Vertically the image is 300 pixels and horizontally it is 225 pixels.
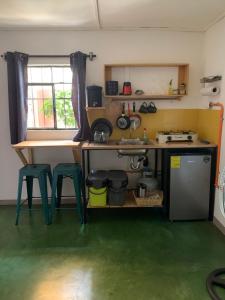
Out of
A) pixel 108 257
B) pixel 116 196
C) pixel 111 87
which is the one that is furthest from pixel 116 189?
pixel 111 87

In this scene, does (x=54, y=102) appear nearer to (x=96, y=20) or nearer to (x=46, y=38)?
(x=46, y=38)

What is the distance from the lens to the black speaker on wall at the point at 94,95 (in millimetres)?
3145

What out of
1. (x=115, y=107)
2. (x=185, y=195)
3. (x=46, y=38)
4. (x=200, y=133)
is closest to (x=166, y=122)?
(x=200, y=133)

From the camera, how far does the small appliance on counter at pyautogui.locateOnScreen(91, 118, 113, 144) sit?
3.09 m

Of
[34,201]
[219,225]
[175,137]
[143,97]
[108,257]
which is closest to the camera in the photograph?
[108,257]

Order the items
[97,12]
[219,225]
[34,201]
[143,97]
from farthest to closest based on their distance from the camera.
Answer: [34,201]
[143,97]
[219,225]
[97,12]

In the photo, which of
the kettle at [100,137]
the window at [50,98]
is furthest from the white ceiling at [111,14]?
the kettle at [100,137]

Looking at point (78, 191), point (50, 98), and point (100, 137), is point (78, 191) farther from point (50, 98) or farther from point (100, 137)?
point (50, 98)

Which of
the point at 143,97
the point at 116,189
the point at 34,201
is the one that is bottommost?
the point at 34,201

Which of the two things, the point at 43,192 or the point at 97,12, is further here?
the point at 43,192

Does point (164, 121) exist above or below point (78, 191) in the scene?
above

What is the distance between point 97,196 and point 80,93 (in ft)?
4.58

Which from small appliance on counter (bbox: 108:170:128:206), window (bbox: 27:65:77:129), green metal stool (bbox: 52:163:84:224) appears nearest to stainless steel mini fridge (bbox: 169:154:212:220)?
small appliance on counter (bbox: 108:170:128:206)

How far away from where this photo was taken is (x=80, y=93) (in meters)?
3.19
